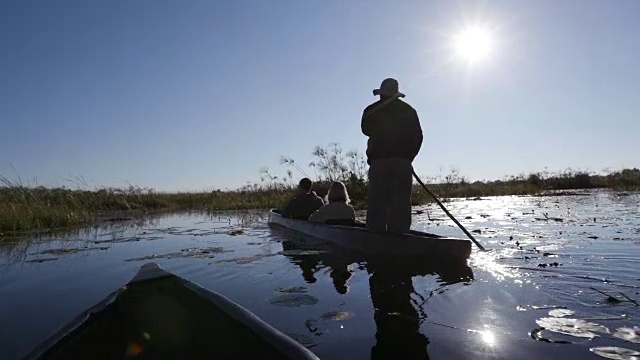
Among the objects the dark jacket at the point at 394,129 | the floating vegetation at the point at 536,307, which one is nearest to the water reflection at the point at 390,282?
the floating vegetation at the point at 536,307

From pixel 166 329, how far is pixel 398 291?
2.87 m

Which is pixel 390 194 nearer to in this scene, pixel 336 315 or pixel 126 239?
pixel 336 315

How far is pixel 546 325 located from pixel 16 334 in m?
4.28

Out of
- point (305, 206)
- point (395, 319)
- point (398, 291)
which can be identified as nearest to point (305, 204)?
point (305, 206)

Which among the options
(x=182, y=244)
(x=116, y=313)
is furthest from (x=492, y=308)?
(x=182, y=244)

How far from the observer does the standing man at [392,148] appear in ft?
22.4

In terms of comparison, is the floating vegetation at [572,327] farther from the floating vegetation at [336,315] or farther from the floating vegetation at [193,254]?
the floating vegetation at [193,254]

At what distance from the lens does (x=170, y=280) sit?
2.67 meters

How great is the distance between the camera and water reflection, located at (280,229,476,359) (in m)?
3.22

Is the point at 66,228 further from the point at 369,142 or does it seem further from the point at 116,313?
the point at 116,313

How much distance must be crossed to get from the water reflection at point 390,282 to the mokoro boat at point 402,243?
157 mm

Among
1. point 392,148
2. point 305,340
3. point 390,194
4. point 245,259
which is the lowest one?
point 305,340

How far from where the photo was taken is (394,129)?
677 centimetres

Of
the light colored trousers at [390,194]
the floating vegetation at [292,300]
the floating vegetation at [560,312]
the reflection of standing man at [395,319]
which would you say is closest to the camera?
the reflection of standing man at [395,319]
